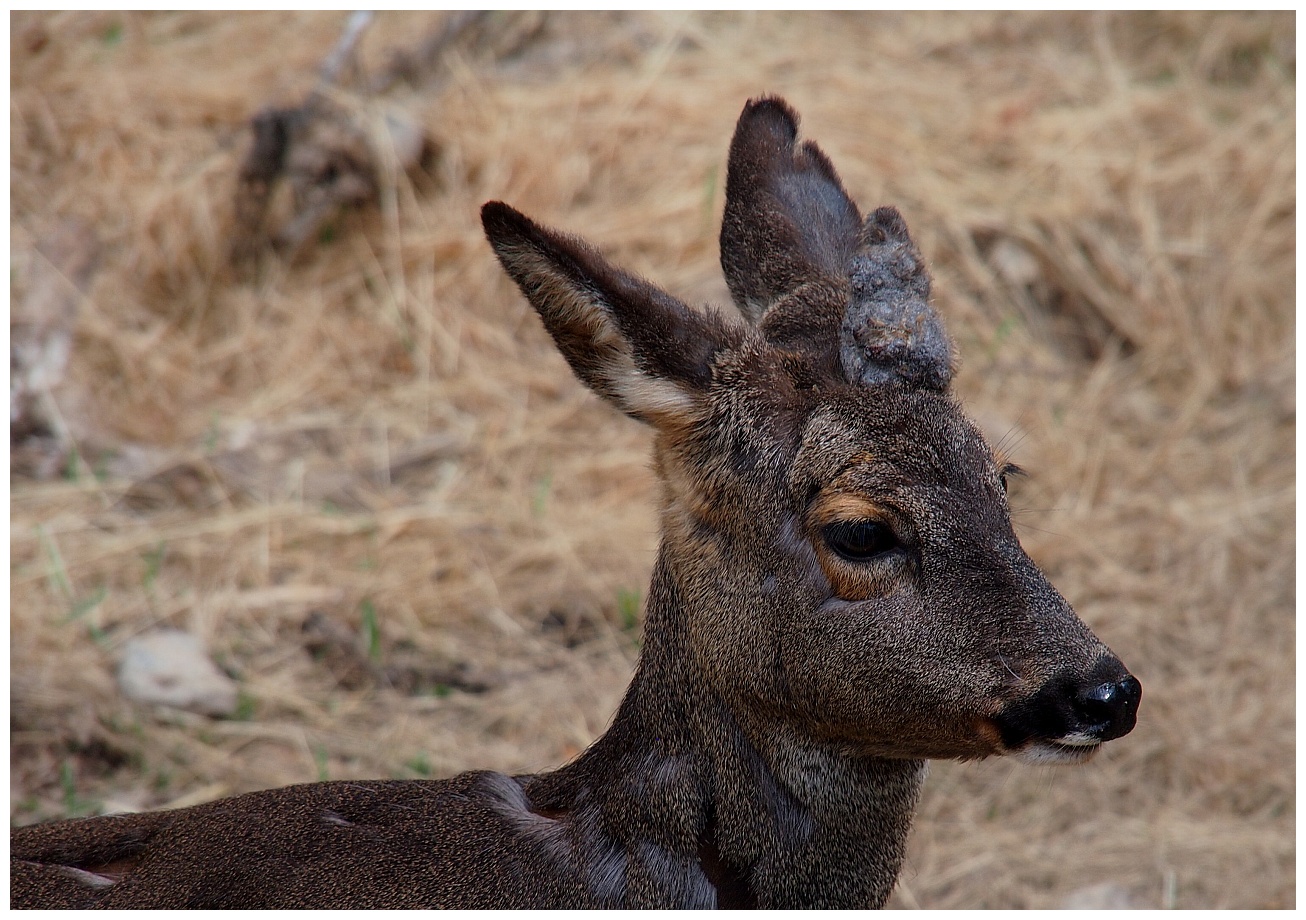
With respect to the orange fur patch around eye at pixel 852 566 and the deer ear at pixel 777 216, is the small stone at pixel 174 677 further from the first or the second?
the orange fur patch around eye at pixel 852 566

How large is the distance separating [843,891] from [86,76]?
245 inches

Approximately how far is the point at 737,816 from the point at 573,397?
381 cm

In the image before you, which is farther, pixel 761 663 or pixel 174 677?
pixel 174 677

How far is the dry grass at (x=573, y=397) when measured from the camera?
4.97m

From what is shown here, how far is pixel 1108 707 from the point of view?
2652 mm

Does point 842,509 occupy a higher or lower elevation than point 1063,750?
higher

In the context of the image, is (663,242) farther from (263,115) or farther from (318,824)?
(318,824)

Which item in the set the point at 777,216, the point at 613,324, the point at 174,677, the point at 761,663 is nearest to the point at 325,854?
the point at 761,663

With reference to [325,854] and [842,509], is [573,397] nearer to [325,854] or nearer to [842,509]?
[325,854]

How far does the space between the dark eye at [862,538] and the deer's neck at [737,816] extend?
1.25 feet

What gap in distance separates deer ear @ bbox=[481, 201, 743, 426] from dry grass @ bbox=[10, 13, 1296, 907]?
7.31 feet

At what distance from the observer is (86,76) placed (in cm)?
759

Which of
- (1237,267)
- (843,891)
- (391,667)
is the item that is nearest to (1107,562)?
(1237,267)

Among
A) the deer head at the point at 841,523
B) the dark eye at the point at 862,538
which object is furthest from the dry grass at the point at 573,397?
the dark eye at the point at 862,538
